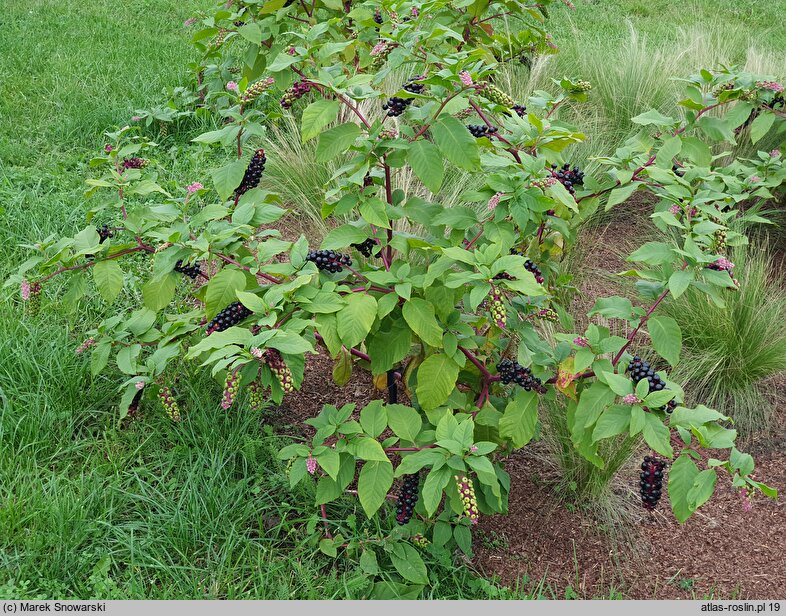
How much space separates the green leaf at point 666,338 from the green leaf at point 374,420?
855 millimetres

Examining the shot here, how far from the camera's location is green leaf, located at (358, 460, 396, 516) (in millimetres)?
2266

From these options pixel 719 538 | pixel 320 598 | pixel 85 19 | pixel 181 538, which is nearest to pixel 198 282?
pixel 181 538

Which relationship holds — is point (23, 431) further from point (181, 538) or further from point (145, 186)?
point (145, 186)

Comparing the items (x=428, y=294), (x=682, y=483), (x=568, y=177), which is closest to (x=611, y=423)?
(x=682, y=483)

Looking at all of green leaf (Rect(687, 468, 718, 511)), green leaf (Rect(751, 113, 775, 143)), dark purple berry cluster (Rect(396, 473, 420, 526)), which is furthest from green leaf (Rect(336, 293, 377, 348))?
green leaf (Rect(751, 113, 775, 143))

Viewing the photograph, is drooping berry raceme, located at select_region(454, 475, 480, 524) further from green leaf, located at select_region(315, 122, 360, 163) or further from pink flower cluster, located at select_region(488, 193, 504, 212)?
green leaf, located at select_region(315, 122, 360, 163)

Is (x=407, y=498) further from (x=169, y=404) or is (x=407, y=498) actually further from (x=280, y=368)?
(x=169, y=404)

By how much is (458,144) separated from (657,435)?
101 centimetres

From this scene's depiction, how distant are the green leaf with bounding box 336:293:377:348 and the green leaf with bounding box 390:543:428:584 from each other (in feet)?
2.62

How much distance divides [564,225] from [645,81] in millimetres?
3166

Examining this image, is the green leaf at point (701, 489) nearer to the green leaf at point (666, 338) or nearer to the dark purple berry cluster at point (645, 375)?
the dark purple berry cluster at point (645, 375)

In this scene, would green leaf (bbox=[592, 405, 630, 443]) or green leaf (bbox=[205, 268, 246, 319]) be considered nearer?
A: green leaf (bbox=[592, 405, 630, 443])

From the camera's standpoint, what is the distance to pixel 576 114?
5.07 m

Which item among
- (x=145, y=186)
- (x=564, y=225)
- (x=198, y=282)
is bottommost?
(x=198, y=282)
